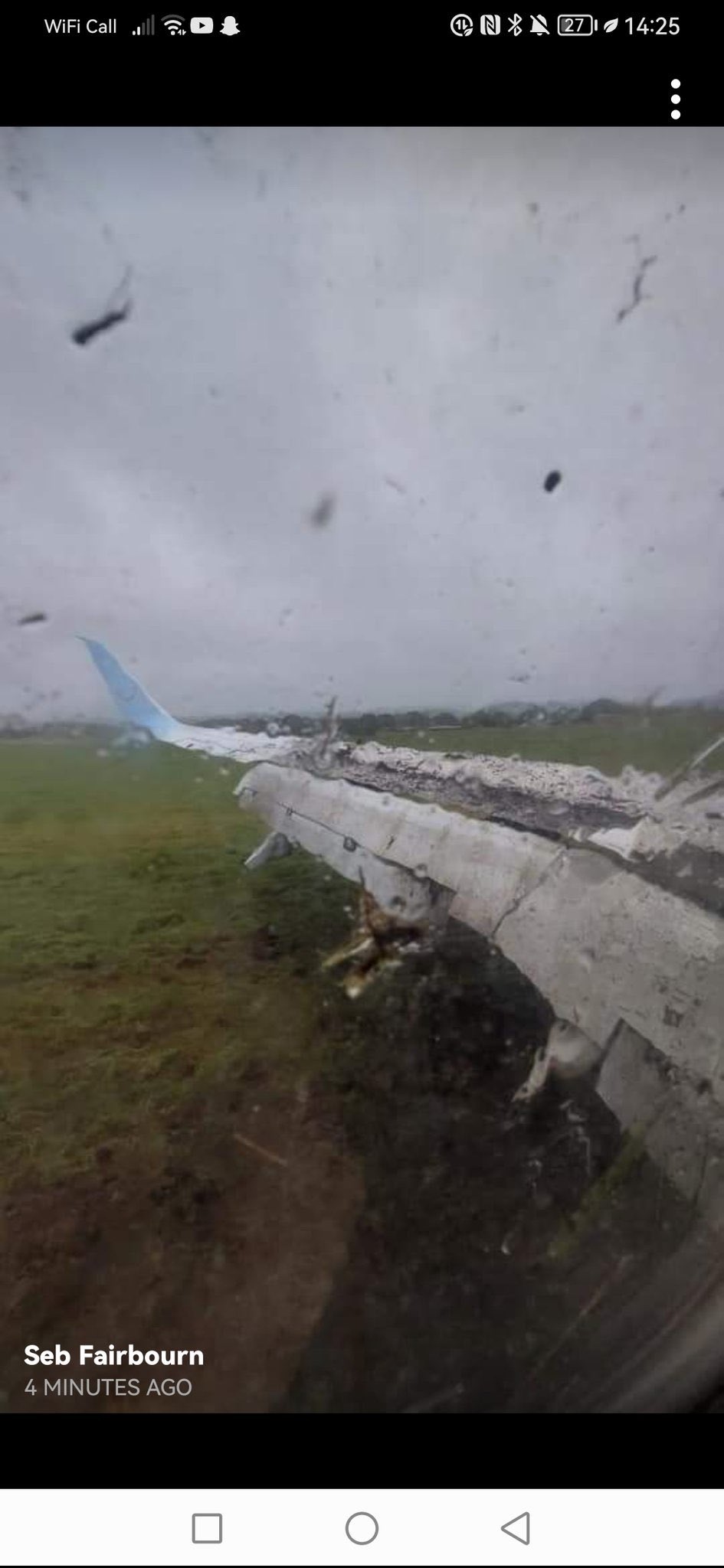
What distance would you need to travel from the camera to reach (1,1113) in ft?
3.64

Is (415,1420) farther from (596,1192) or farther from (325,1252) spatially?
(596,1192)

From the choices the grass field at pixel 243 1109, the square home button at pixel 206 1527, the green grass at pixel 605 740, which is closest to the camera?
the square home button at pixel 206 1527

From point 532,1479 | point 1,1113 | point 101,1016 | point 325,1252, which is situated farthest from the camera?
point 101,1016
